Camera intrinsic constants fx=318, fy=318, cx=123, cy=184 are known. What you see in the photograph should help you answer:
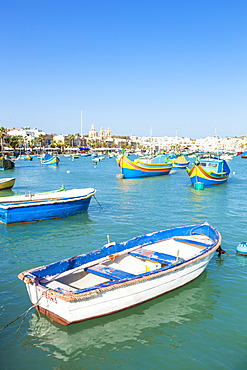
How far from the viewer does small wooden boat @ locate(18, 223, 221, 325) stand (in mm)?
8422

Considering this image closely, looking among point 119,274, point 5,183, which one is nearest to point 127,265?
point 119,274

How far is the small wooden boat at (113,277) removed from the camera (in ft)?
Result: 27.6

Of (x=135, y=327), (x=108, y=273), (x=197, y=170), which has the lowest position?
(x=135, y=327)

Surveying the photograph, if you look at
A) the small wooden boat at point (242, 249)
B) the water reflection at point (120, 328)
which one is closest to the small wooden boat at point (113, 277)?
the water reflection at point (120, 328)

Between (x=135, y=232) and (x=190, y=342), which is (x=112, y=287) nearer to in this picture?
(x=190, y=342)

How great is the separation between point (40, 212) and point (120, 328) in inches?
495

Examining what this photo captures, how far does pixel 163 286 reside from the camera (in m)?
10.1

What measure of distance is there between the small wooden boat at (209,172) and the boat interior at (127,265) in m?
25.5

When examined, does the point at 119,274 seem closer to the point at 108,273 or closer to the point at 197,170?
the point at 108,273

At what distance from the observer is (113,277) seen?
9.54 meters

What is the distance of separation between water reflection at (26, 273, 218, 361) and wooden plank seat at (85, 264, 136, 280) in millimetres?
1009

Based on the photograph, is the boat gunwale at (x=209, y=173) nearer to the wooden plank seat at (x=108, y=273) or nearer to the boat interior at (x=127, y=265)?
the boat interior at (x=127, y=265)

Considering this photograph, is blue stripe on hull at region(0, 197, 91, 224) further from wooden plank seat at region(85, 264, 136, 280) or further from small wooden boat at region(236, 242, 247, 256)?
small wooden boat at region(236, 242, 247, 256)

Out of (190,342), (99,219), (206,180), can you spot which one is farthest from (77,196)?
(206,180)
